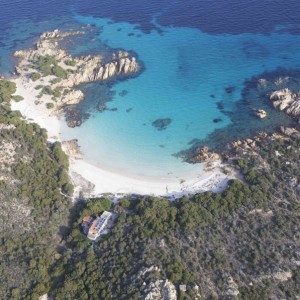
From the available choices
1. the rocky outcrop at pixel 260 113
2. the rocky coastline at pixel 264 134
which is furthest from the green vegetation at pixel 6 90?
the rocky outcrop at pixel 260 113

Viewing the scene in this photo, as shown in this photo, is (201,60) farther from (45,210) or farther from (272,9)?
(45,210)

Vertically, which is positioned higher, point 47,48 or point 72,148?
point 47,48

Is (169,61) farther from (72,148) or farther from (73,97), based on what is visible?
(72,148)

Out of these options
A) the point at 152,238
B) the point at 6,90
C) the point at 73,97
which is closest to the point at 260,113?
the point at 152,238

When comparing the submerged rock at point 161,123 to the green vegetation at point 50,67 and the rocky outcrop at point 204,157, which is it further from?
the green vegetation at point 50,67

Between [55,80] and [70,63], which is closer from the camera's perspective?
[55,80]

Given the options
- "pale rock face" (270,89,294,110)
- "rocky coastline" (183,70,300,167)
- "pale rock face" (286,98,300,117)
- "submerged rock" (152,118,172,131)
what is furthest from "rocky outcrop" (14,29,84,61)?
"pale rock face" (286,98,300,117)

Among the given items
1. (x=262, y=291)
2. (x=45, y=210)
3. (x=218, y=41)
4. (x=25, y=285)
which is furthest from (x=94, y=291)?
(x=218, y=41)
